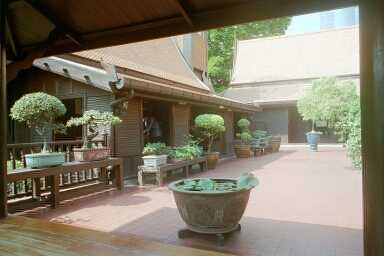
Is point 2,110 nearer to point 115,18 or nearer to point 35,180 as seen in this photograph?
point 115,18

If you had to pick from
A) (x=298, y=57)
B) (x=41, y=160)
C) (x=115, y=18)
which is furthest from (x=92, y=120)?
(x=298, y=57)

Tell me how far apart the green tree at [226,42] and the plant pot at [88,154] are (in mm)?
23956

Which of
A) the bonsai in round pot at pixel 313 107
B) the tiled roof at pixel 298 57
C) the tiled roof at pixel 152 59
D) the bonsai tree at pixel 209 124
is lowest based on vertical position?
the bonsai tree at pixel 209 124

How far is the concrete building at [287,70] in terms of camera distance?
67.1 feet

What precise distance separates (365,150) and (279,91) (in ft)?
64.6

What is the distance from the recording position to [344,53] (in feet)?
71.1

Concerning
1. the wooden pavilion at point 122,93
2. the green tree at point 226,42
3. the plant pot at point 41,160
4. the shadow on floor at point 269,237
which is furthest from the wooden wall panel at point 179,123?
the green tree at point 226,42

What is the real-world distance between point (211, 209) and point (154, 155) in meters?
4.47

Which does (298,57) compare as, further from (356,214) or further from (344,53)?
(356,214)

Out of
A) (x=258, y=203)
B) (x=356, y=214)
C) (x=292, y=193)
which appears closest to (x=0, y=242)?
(x=258, y=203)

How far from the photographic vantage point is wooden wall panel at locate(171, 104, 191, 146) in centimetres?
1026

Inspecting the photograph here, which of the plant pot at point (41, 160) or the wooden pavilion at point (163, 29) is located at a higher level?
the wooden pavilion at point (163, 29)

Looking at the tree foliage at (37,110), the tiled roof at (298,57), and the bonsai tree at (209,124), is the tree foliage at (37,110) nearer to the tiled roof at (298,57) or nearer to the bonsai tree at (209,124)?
the bonsai tree at (209,124)

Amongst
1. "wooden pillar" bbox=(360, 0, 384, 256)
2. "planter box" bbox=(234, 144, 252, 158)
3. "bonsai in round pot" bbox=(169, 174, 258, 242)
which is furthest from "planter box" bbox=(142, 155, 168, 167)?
"planter box" bbox=(234, 144, 252, 158)
